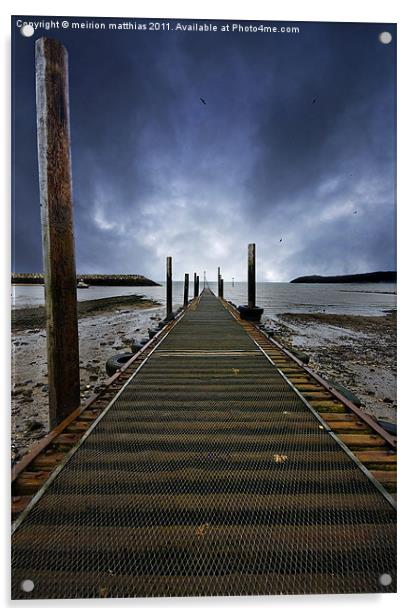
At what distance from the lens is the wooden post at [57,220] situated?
85.6 inches

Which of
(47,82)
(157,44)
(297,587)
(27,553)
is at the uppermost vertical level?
(157,44)

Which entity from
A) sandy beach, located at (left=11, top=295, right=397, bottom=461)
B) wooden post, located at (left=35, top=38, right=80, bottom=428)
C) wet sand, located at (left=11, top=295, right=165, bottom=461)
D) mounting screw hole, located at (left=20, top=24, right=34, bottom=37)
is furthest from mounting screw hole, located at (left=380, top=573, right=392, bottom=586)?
mounting screw hole, located at (left=20, top=24, right=34, bottom=37)

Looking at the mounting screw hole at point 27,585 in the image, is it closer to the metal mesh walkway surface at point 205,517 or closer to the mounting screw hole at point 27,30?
the metal mesh walkway surface at point 205,517

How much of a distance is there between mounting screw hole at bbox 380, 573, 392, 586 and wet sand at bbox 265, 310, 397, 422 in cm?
174

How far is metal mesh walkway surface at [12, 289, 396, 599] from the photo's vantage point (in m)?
1.29

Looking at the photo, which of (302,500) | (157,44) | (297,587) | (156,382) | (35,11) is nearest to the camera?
(297,587)

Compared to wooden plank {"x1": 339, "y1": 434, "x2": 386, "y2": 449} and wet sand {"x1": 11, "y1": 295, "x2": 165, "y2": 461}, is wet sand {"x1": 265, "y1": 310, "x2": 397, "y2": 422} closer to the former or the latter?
wooden plank {"x1": 339, "y1": 434, "x2": 386, "y2": 449}

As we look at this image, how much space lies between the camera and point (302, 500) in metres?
1.58

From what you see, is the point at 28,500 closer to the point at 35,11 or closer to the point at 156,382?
the point at 156,382

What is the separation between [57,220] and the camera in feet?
7.36

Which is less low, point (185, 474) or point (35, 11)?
point (35, 11)

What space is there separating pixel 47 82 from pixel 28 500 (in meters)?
3.02

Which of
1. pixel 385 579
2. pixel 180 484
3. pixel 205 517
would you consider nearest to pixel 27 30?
pixel 180 484

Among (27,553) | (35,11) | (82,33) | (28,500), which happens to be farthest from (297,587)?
(35,11)
